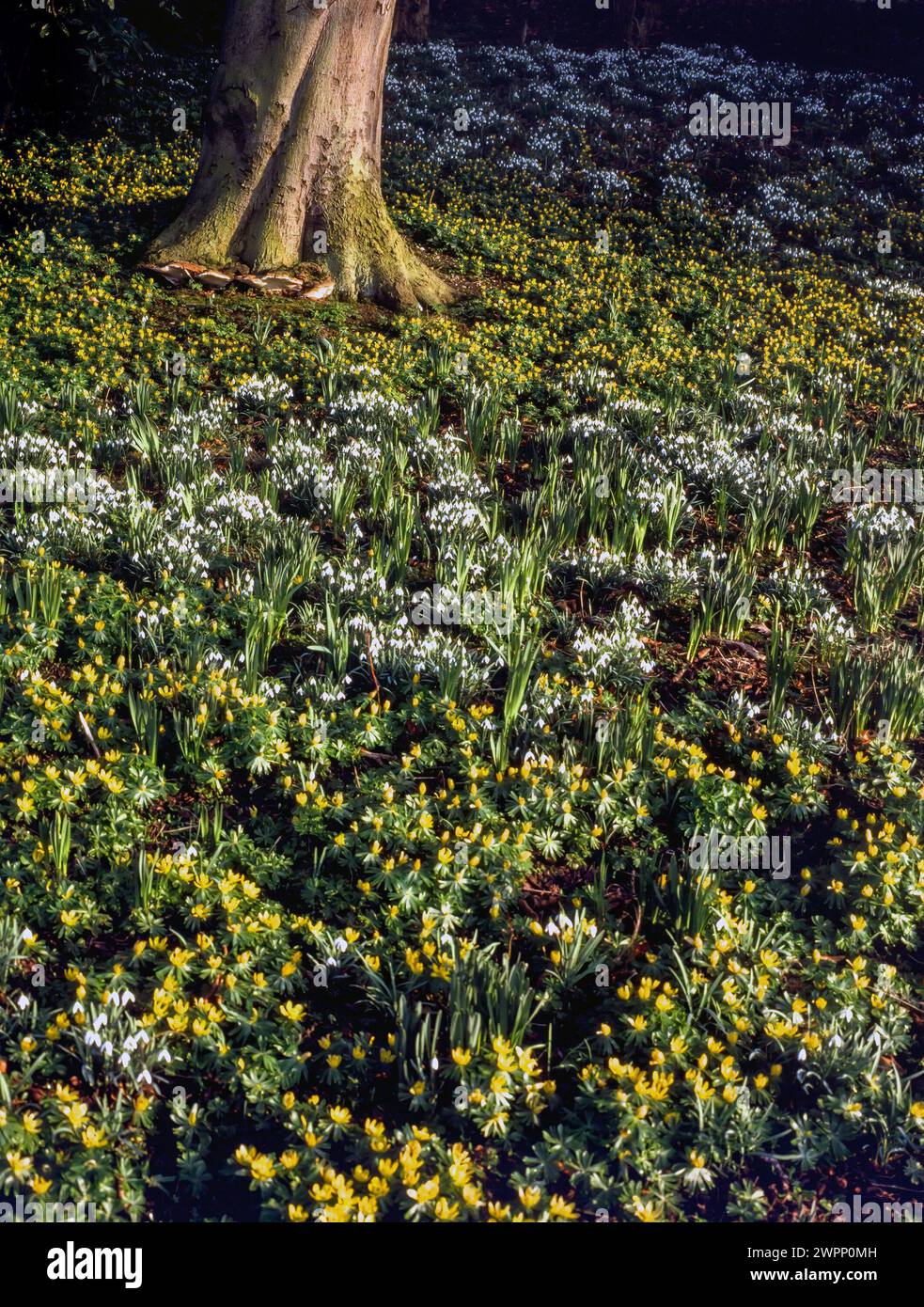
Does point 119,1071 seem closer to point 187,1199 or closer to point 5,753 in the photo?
point 187,1199

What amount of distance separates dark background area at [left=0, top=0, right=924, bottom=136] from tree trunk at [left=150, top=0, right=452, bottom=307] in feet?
12.4

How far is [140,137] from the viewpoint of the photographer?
38.2 feet

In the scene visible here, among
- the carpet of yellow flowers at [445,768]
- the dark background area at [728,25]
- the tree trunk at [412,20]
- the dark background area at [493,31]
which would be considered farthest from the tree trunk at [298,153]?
the dark background area at [728,25]

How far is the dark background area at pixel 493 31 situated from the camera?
34.8 ft

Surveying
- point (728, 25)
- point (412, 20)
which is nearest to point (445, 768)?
Result: point (412, 20)

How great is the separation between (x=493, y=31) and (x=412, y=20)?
2.46 m

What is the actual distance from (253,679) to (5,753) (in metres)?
0.99

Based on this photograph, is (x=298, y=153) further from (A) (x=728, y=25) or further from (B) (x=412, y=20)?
(A) (x=728, y=25)

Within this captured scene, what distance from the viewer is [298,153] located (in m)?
7.75

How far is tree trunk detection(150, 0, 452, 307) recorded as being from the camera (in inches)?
299

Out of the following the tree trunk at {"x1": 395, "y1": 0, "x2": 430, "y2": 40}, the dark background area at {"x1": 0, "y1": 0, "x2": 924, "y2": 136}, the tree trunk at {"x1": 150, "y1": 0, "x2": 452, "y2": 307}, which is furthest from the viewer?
the tree trunk at {"x1": 395, "y1": 0, "x2": 430, "y2": 40}

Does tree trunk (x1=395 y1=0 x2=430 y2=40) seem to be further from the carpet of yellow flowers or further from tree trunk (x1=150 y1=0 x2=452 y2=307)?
the carpet of yellow flowers

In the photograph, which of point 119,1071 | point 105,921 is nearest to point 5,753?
point 105,921

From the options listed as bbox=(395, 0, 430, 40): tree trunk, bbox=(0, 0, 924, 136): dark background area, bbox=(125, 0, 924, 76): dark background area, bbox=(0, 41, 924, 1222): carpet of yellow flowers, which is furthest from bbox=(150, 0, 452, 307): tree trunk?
bbox=(125, 0, 924, 76): dark background area
